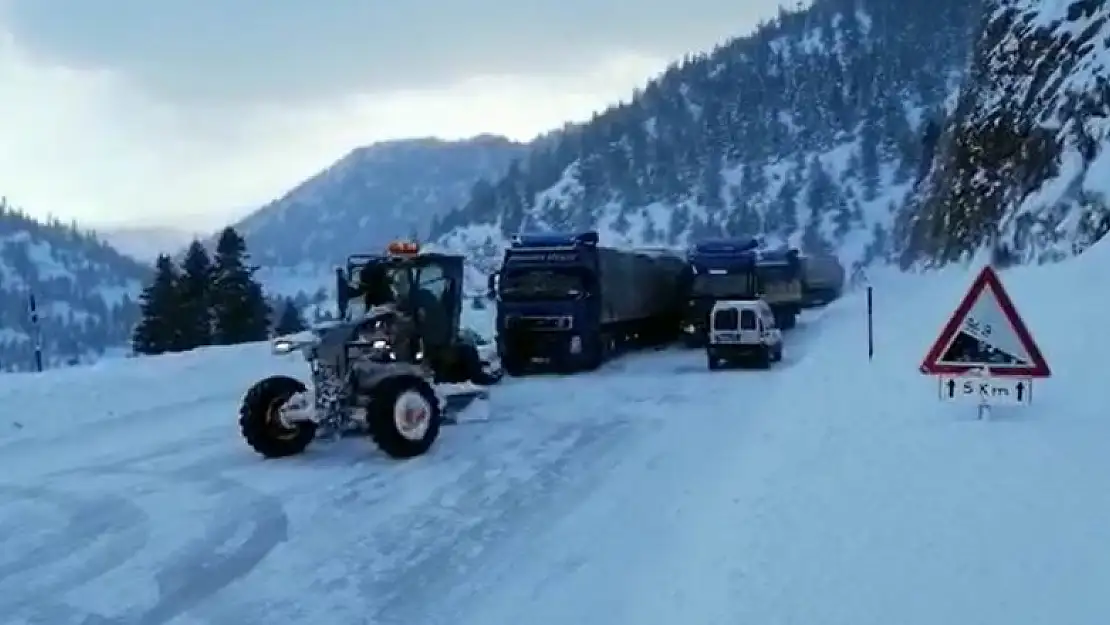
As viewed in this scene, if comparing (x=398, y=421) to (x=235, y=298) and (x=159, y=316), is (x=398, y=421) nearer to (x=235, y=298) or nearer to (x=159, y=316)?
(x=235, y=298)

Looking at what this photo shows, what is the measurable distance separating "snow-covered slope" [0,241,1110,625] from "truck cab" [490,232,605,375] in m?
7.99

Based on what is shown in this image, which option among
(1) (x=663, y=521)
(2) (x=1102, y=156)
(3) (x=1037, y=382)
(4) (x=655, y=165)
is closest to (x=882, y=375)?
(3) (x=1037, y=382)

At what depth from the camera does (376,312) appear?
14859 millimetres

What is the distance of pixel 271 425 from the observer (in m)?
14.1

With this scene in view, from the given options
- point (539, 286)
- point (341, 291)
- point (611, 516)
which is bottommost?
point (611, 516)

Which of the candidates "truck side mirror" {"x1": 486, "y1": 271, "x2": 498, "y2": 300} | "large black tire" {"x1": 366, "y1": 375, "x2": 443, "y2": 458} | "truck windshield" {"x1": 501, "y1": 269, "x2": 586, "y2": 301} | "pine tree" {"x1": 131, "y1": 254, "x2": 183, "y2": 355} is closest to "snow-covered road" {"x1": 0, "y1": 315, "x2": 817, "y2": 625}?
"large black tire" {"x1": 366, "y1": 375, "x2": 443, "y2": 458}

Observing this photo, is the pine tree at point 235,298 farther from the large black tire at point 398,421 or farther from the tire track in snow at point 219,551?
the tire track in snow at point 219,551

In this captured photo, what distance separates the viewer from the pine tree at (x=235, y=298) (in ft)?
182

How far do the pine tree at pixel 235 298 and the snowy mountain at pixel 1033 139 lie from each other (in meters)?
31.7

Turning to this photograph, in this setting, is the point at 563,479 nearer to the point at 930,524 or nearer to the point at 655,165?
the point at 930,524

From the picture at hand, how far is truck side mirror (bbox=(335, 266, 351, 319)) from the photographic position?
1597cm

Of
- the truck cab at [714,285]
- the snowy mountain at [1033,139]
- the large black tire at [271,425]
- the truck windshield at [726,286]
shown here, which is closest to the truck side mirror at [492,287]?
the truck cab at [714,285]

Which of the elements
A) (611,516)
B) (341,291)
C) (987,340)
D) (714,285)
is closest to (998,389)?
(987,340)

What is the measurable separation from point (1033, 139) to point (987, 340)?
102 ft
